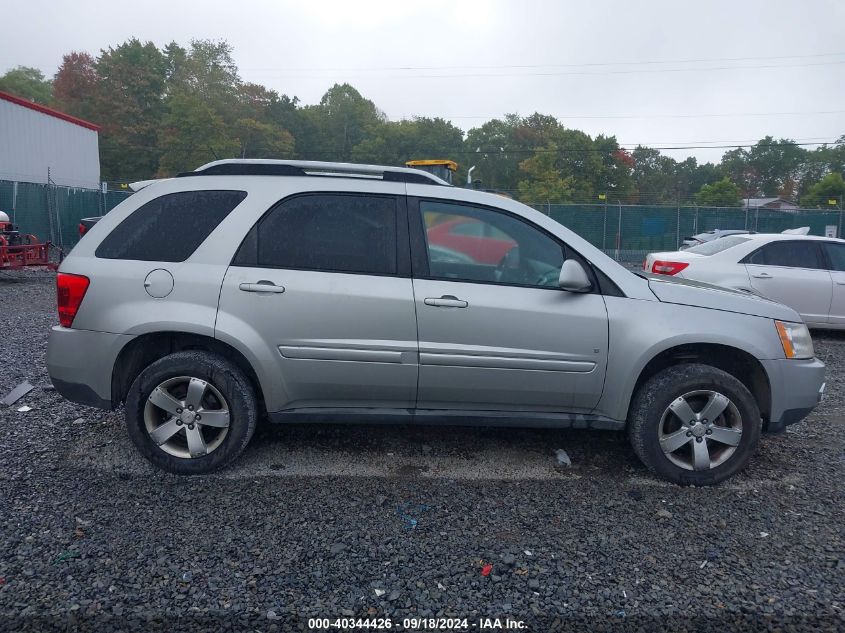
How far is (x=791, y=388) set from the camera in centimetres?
413

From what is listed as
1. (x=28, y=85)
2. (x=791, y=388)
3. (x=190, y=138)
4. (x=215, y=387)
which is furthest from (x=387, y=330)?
(x=28, y=85)

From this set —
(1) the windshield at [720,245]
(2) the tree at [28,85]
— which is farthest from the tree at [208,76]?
(1) the windshield at [720,245]

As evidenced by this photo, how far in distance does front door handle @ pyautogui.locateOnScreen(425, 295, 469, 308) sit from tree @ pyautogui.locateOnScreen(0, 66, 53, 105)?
78.8m

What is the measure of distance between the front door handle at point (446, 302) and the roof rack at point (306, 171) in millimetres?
815

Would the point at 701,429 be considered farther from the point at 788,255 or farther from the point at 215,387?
the point at 788,255

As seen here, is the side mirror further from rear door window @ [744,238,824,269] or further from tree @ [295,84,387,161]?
tree @ [295,84,387,161]

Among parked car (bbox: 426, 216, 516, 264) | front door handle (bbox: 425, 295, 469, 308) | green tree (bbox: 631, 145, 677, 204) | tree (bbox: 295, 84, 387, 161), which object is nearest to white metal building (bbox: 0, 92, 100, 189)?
parked car (bbox: 426, 216, 516, 264)

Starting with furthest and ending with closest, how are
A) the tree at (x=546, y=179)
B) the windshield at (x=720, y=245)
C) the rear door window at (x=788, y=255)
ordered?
1. the tree at (x=546, y=179)
2. the windshield at (x=720, y=245)
3. the rear door window at (x=788, y=255)

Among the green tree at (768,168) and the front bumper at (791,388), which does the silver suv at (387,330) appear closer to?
the front bumper at (791,388)

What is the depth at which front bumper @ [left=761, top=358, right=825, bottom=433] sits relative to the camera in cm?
412

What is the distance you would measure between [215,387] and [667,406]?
2.67 meters

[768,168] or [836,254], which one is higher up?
[768,168]

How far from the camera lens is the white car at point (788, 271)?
8.84m

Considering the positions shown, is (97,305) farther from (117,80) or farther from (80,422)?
(117,80)
